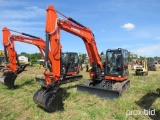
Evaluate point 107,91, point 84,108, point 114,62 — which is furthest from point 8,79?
point 114,62

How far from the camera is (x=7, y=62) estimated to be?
11828mm

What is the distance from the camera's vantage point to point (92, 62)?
37.4ft

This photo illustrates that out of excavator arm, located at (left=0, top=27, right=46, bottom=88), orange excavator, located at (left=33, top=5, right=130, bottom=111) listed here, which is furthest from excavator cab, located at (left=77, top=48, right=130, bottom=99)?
excavator arm, located at (left=0, top=27, right=46, bottom=88)

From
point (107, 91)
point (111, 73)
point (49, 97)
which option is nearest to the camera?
point (49, 97)

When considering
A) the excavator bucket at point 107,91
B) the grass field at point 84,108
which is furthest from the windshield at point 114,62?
the grass field at point 84,108

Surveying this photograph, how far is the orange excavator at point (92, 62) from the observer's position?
282 inches

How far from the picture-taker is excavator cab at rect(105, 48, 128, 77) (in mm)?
10984

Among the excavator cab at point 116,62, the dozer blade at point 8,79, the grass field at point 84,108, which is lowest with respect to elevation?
the grass field at point 84,108

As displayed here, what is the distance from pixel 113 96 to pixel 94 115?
2.79 meters

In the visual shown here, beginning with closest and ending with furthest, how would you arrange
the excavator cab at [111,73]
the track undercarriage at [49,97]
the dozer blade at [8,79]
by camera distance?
the track undercarriage at [49,97], the excavator cab at [111,73], the dozer blade at [8,79]

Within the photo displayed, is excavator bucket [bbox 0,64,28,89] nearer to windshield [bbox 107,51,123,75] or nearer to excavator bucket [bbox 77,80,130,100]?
excavator bucket [bbox 77,80,130,100]

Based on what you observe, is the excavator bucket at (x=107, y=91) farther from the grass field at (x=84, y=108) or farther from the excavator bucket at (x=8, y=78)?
the excavator bucket at (x=8, y=78)

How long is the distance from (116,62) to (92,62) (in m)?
1.44

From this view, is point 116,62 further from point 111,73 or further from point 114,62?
point 111,73
